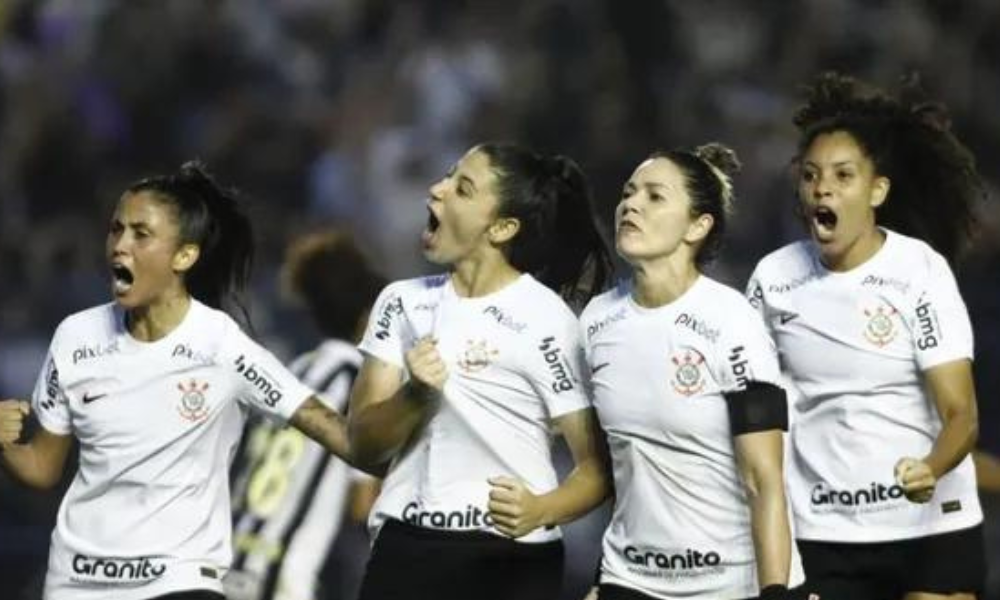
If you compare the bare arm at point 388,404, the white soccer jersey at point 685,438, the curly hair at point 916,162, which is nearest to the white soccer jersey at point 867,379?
the curly hair at point 916,162

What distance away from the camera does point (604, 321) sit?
7.48 m

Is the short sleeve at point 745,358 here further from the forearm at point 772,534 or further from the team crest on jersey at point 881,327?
the team crest on jersey at point 881,327

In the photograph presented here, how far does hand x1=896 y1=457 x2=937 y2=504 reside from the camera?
726cm

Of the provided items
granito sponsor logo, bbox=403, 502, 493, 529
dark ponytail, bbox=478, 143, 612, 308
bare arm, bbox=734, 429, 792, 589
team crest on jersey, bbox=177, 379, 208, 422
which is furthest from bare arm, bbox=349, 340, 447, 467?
bare arm, bbox=734, 429, 792, 589

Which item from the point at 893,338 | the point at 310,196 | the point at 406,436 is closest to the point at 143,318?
the point at 406,436

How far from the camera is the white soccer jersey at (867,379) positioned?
7.85 metres

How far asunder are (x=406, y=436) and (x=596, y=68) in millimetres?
6947

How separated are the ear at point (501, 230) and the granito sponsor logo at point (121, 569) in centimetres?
124

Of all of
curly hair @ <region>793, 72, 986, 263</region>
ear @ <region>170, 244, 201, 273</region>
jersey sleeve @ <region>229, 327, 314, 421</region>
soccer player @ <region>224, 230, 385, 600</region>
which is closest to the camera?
jersey sleeve @ <region>229, 327, 314, 421</region>

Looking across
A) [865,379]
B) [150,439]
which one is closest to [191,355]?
[150,439]

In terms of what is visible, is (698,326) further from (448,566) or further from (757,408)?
(448,566)

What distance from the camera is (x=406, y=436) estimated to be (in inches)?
293

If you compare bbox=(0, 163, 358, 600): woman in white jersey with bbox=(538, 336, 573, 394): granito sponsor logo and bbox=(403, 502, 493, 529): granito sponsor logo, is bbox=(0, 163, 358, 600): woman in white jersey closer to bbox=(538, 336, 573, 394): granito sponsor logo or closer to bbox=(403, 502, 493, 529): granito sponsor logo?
bbox=(403, 502, 493, 529): granito sponsor logo

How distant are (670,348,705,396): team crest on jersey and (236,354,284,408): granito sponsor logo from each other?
1.12m
